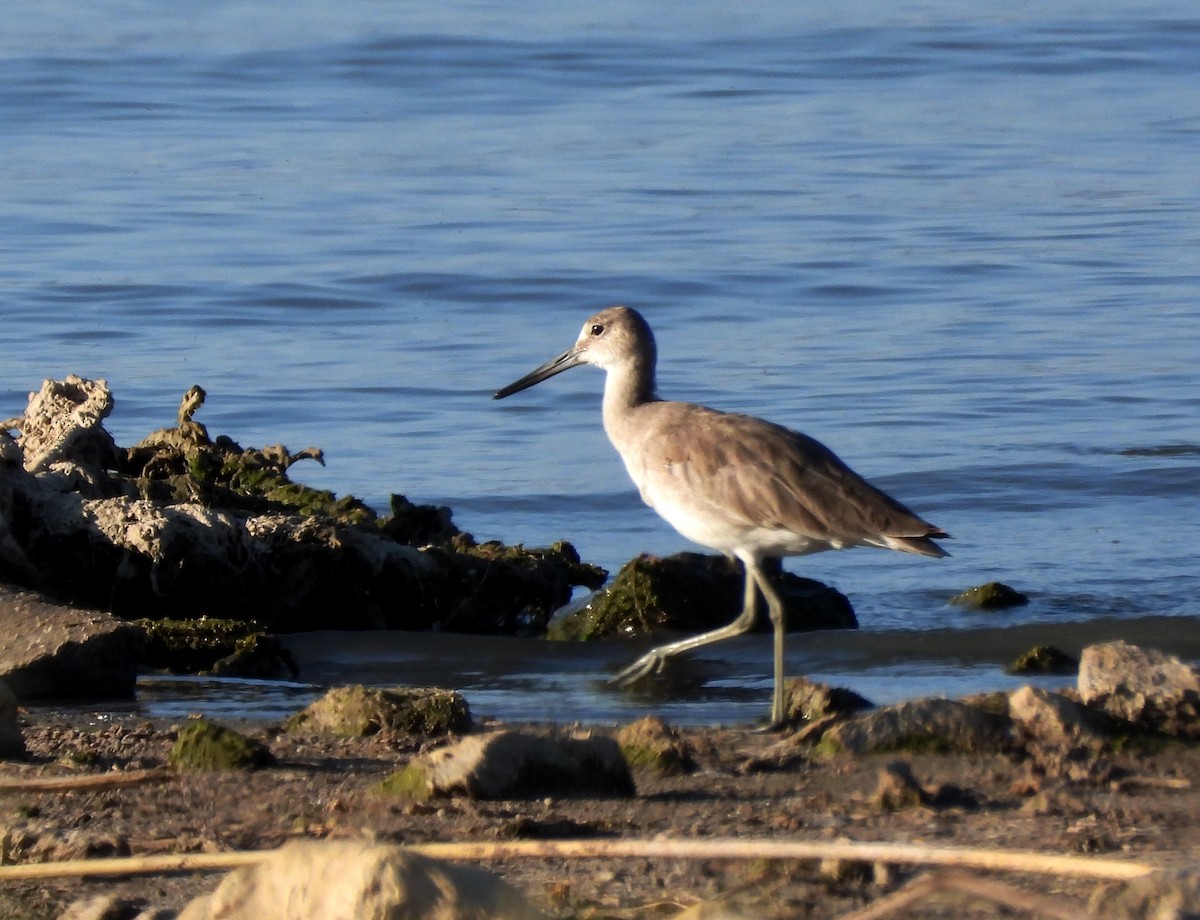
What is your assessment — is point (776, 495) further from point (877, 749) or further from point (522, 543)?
point (522, 543)

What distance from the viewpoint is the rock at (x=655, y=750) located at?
509cm

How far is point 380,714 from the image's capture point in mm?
5605

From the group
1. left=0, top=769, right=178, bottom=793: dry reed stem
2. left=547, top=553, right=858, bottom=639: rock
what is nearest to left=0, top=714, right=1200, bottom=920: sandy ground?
left=0, top=769, right=178, bottom=793: dry reed stem

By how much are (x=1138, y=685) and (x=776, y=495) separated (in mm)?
1502

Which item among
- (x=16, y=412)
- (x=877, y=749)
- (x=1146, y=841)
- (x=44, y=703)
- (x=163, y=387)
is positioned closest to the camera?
(x=1146, y=841)

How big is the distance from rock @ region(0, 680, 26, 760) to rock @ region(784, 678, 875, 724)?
2.12m

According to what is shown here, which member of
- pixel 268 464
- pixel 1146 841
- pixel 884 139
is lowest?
pixel 1146 841

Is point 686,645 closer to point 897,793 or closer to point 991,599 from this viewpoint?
point 991,599

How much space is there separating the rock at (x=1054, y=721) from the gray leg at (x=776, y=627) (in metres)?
0.90

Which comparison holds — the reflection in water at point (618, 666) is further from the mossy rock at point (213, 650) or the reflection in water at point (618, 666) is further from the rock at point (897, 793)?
the rock at point (897, 793)

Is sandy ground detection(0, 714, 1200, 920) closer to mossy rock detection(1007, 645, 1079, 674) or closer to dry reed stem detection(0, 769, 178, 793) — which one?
dry reed stem detection(0, 769, 178, 793)

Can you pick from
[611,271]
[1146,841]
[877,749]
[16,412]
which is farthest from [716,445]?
[611,271]

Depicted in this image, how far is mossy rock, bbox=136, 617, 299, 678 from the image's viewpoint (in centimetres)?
673

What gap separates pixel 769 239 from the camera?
15.7 m
